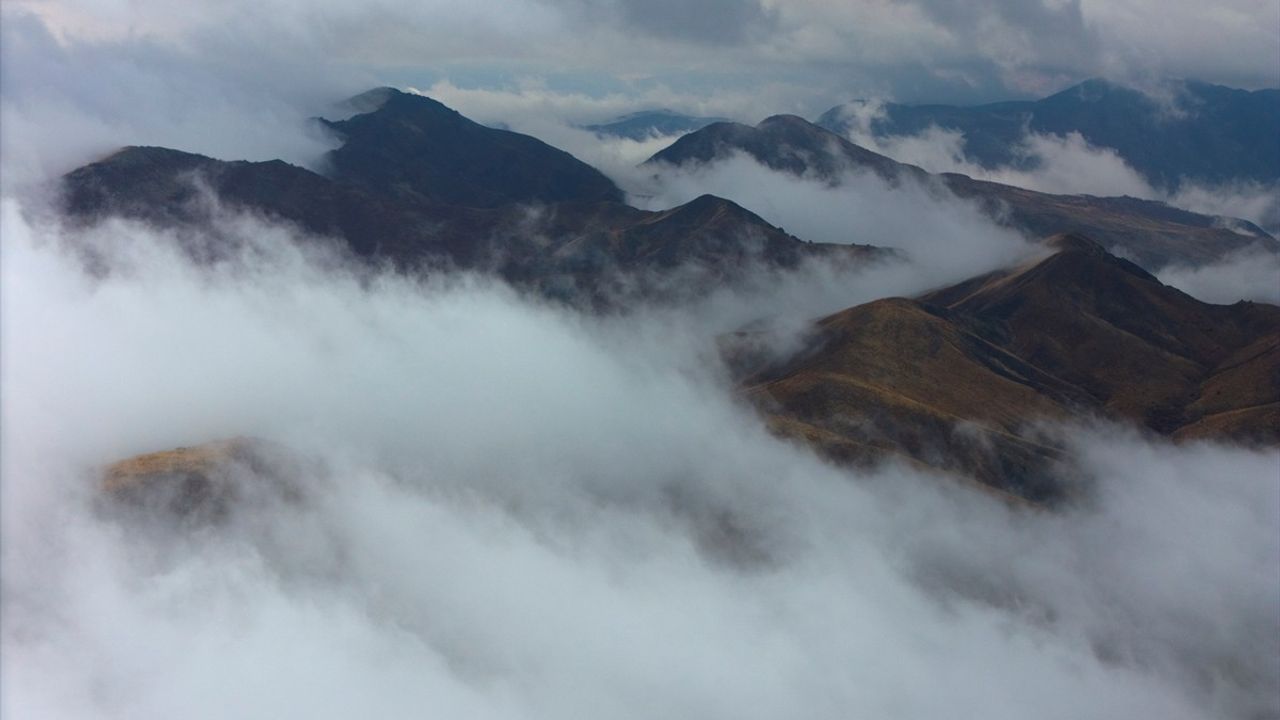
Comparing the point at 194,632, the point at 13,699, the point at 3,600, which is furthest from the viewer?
the point at 194,632

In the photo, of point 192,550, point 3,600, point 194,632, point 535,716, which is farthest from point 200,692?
point 535,716

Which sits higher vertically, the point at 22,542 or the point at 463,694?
the point at 22,542

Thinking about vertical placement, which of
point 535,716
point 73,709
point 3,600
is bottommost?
point 535,716

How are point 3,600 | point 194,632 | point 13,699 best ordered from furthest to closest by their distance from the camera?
point 194,632 < point 3,600 < point 13,699

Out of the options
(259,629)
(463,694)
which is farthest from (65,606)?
(463,694)

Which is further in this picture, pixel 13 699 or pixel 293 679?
pixel 293 679

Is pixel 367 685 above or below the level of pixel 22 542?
below

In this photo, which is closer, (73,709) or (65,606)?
(73,709)

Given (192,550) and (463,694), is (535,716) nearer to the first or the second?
(463,694)

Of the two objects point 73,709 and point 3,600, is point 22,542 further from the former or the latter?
point 73,709
